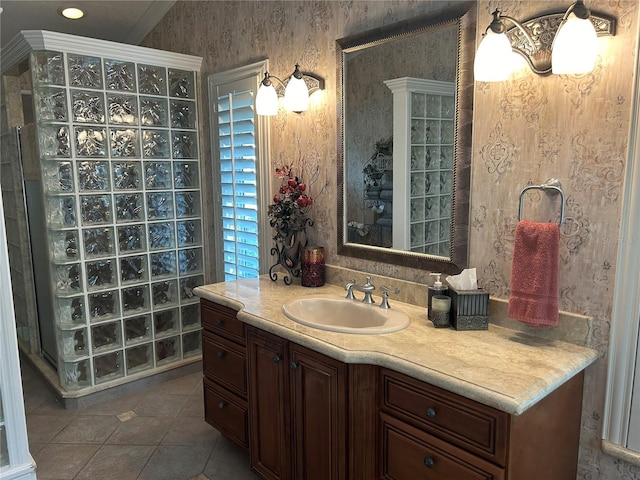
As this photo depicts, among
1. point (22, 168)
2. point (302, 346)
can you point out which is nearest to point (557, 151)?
Result: point (302, 346)

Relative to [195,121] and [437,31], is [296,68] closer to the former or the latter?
[437,31]

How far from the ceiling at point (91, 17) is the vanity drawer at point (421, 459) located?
11.1 feet

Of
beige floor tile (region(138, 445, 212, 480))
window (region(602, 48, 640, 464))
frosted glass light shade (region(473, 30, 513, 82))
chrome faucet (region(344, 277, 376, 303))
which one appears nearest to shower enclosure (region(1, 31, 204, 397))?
beige floor tile (region(138, 445, 212, 480))

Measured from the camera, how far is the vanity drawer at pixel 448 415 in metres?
1.32

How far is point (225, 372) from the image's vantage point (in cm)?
238

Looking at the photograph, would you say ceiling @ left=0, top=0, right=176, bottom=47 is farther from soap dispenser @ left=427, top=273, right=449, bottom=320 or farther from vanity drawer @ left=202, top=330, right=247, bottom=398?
soap dispenser @ left=427, top=273, right=449, bottom=320

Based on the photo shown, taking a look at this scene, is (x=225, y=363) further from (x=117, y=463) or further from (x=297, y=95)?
(x=297, y=95)

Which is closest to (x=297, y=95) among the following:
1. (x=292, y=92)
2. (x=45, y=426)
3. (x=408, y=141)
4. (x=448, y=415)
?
(x=292, y=92)

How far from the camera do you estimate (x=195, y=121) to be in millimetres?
3328

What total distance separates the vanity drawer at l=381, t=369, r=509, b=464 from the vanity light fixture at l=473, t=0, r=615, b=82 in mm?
1078

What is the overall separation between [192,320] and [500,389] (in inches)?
102

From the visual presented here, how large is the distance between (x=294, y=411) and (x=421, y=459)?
584mm

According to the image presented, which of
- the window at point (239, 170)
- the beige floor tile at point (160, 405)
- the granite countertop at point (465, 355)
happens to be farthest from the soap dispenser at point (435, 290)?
the beige floor tile at point (160, 405)

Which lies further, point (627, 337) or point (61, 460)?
point (61, 460)
